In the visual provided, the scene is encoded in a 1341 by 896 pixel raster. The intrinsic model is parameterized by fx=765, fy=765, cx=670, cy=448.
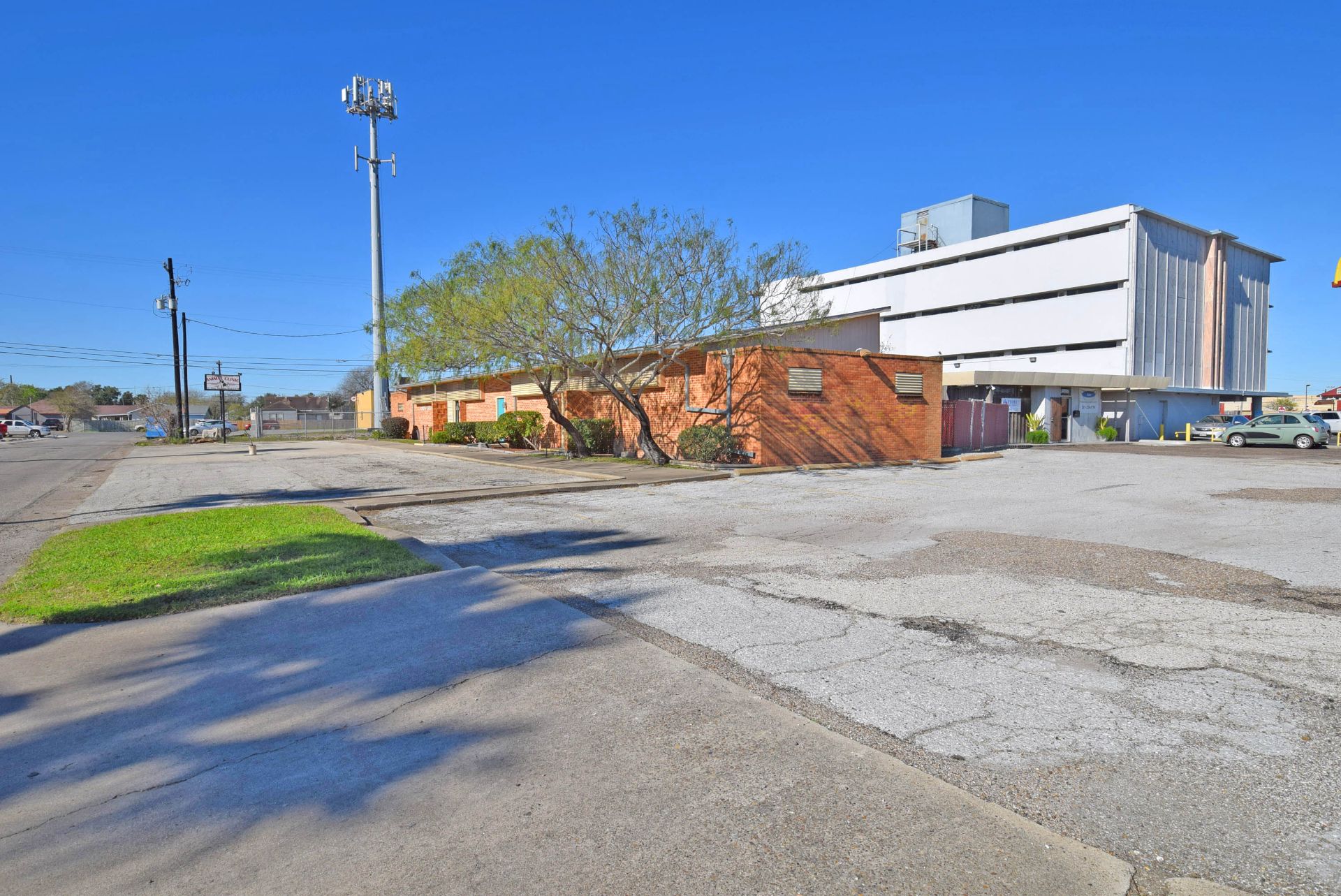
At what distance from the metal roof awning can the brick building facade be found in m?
7.57

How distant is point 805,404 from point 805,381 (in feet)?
2.04

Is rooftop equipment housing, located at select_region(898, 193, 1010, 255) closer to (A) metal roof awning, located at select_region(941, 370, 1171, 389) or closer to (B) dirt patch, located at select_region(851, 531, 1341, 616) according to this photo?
(A) metal roof awning, located at select_region(941, 370, 1171, 389)

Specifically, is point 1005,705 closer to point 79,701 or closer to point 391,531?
point 79,701


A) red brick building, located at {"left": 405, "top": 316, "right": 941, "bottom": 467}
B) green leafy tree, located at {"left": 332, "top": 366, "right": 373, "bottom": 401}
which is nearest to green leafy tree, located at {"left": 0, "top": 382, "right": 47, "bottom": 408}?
green leafy tree, located at {"left": 332, "top": 366, "right": 373, "bottom": 401}

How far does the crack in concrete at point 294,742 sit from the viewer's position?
312 cm

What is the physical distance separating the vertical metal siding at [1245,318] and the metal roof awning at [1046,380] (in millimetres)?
11564

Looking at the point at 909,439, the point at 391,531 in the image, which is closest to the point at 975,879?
the point at 391,531

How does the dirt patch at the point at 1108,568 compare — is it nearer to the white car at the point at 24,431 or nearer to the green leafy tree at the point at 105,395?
the white car at the point at 24,431

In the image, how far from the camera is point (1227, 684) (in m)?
4.32

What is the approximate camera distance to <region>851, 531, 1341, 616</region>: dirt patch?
636 cm

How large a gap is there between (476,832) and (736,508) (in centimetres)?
956

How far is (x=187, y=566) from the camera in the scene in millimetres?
7570

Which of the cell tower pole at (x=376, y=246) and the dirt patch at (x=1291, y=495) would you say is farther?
the cell tower pole at (x=376, y=246)

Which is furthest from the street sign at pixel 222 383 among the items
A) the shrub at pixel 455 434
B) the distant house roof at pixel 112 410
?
the distant house roof at pixel 112 410
